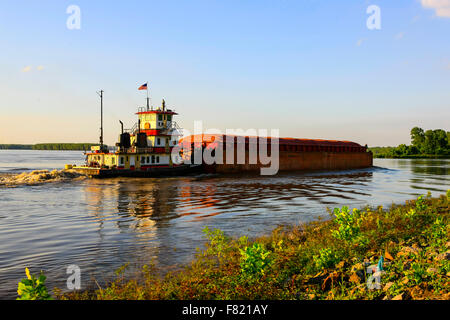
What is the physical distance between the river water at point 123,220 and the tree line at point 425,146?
130 m

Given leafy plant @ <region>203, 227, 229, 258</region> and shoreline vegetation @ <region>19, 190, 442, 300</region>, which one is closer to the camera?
shoreline vegetation @ <region>19, 190, 442, 300</region>

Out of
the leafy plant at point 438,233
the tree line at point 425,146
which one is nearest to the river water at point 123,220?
the leafy plant at point 438,233

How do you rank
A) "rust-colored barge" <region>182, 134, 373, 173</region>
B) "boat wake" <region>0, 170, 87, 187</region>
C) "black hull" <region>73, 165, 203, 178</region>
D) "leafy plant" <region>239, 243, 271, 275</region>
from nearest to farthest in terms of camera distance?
"leafy plant" <region>239, 243, 271, 275</region> < "boat wake" <region>0, 170, 87, 187</region> < "black hull" <region>73, 165, 203, 178</region> < "rust-colored barge" <region>182, 134, 373, 173</region>

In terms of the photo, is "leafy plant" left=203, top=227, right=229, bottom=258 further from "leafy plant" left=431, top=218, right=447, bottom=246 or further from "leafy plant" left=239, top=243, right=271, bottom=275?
"leafy plant" left=431, top=218, right=447, bottom=246

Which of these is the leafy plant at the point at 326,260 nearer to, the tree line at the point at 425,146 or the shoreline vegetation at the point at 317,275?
the shoreline vegetation at the point at 317,275

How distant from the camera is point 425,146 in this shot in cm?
14188

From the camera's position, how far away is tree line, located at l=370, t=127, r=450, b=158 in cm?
13862

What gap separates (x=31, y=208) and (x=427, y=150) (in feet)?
519

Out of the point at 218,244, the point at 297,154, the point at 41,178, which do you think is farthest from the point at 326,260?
the point at 297,154

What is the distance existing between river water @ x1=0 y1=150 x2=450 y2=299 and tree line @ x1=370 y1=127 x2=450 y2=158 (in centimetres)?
13002

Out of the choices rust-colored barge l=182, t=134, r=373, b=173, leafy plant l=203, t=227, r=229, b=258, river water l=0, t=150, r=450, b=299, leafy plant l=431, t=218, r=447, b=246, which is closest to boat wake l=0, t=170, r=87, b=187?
river water l=0, t=150, r=450, b=299

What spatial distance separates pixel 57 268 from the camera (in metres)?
9.64
